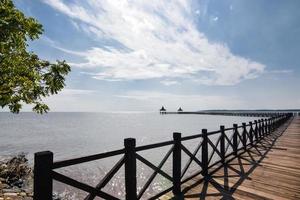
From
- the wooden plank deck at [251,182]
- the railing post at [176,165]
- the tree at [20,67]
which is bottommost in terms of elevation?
the wooden plank deck at [251,182]

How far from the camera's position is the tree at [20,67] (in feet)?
20.7

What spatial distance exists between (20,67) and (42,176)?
557 centimetres

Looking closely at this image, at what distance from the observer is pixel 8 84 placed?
764cm

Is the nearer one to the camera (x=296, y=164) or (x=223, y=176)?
(x=223, y=176)

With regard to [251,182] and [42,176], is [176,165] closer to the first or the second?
[251,182]

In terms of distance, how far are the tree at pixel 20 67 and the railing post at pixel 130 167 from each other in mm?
4518

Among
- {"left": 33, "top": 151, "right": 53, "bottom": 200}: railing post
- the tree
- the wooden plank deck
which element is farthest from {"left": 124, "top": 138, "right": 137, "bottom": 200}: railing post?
the tree

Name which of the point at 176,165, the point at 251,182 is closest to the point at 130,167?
the point at 176,165

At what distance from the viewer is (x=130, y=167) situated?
4.77 meters

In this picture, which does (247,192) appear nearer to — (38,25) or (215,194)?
(215,194)

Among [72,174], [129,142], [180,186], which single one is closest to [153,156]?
[72,174]

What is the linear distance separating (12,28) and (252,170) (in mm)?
9205

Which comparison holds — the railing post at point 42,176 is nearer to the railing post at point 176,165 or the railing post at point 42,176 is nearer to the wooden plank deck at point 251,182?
the wooden plank deck at point 251,182

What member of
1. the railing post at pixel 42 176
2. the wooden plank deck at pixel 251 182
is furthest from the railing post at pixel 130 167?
the railing post at pixel 42 176
